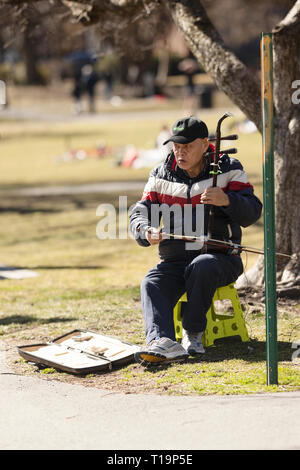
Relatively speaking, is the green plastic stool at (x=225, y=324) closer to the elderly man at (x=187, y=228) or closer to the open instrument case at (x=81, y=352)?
the elderly man at (x=187, y=228)

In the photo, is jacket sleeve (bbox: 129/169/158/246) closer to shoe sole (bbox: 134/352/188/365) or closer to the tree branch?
shoe sole (bbox: 134/352/188/365)

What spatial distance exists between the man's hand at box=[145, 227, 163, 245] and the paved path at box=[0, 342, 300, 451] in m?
1.03

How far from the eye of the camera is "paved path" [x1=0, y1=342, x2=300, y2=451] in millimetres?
4086

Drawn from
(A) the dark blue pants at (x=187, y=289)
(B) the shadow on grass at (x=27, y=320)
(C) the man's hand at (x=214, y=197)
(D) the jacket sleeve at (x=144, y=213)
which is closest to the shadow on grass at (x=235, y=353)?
(A) the dark blue pants at (x=187, y=289)

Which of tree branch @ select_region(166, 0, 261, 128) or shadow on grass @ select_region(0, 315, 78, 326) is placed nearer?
shadow on grass @ select_region(0, 315, 78, 326)

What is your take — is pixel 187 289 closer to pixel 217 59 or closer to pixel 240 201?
pixel 240 201

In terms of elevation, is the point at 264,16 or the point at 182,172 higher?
the point at 264,16

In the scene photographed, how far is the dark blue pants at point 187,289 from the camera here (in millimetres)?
5496

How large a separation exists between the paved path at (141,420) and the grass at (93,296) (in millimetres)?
213

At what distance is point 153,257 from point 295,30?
12.7 ft

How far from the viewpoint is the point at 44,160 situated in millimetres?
24047

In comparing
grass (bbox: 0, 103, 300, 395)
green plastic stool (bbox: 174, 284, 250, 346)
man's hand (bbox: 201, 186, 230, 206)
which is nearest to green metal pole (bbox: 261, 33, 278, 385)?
grass (bbox: 0, 103, 300, 395)
